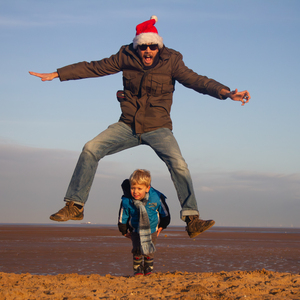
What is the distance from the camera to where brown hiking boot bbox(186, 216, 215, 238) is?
16.1ft

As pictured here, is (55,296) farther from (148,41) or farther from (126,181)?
(148,41)

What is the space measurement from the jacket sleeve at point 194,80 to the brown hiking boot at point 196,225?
1723 millimetres

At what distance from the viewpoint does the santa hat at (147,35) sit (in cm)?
521

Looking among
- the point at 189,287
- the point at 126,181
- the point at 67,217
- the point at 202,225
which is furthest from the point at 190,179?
the point at 67,217

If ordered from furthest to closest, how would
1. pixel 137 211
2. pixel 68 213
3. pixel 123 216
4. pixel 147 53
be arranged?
pixel 123 216
pixel 137 211
pixel 147 53
pixel 68 213

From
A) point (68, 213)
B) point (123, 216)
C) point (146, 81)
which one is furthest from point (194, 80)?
point (68, 213)

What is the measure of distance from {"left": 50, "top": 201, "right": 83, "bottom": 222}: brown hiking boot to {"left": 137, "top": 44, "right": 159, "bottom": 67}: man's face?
7.28ft

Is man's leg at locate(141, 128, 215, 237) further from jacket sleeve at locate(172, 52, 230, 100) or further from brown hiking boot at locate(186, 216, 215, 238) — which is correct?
jacket sleeve at locate(172, 52, 230, 100)

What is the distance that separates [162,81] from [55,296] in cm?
Answer: 308

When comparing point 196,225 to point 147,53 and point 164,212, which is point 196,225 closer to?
point 164,212

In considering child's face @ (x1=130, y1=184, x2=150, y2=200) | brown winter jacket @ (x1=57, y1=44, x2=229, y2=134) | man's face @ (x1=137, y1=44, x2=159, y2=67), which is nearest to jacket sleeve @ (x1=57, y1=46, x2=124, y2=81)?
brown winter jacket @ (x1=57, y1=44, x2=229, y2=134)

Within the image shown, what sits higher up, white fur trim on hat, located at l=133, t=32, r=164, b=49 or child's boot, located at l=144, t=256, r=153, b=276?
white fur trim on hat, located at l=133, t=32, r=164, b=49

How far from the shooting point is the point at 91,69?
5.29 metres

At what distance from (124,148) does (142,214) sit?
3.21 feet
